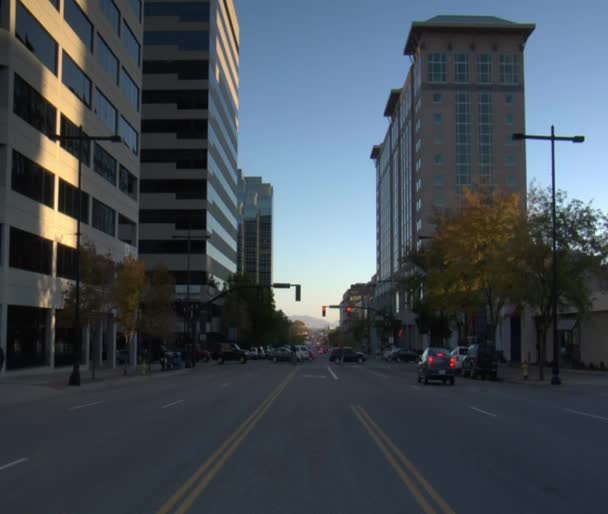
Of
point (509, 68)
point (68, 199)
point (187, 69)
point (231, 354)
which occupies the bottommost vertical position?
point (231, 354)

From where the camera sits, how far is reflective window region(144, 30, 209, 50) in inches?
3349

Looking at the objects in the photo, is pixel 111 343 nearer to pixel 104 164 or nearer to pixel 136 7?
pixel 104 164

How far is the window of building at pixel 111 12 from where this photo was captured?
49.0m

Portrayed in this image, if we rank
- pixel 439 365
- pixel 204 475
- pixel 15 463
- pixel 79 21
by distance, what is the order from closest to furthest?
pixel 204 475
pixel 15 463
pixel 439 365
pixel 79 21

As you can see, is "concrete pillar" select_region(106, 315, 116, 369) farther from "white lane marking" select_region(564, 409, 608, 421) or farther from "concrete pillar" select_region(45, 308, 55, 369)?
"white lane marking" select_region(564, 409, 608, 421)

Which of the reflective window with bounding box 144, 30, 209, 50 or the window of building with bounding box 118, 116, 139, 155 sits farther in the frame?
the reflective window with bounding box 144, 30, 209, 50

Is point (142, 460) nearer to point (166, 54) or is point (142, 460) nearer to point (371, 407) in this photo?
point (371, 407)

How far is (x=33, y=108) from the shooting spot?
37688 mm

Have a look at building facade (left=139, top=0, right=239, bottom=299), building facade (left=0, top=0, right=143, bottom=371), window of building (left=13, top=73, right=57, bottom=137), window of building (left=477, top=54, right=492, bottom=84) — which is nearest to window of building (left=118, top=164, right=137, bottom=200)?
building facade (left=0, top=0, right=143, bottom=371)

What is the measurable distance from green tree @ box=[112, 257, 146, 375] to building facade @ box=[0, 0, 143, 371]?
2.41m

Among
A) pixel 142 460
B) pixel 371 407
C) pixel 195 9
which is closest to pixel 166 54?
pixel 195 9

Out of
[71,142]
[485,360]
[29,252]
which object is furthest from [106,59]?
[485,360]

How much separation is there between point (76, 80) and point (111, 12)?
935cm

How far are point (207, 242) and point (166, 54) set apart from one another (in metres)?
22.6
